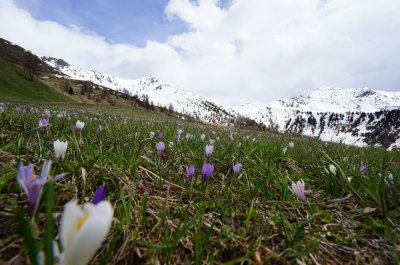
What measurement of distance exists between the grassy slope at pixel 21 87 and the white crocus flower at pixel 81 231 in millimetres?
68687

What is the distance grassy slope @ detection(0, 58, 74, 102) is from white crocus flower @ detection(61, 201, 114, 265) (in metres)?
68.7

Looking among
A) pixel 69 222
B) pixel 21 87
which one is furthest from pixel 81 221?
pixel 21 87

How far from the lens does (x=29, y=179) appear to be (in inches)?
45.1

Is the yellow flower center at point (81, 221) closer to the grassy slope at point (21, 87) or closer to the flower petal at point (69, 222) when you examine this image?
the flower petal at point (69, 222)

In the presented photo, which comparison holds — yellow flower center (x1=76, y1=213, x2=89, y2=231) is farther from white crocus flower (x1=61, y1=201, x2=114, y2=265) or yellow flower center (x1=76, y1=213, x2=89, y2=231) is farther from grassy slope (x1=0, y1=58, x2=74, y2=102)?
grassy slope (x1=0, y1=58, x2=74, y2=102)

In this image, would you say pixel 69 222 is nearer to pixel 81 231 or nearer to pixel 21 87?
pixel 81 231

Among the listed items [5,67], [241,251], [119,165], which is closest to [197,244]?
[241,251]

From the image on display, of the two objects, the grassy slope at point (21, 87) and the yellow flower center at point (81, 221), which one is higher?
the yellow flower center at point (81, 221)

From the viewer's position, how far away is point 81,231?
695 millimetres

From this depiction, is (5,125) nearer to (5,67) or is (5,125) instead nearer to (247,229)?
(247,229)

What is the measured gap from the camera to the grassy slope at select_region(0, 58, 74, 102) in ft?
198

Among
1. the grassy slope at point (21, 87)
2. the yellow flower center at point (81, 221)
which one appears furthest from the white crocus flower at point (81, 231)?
the grassy slope at point (21, 87)

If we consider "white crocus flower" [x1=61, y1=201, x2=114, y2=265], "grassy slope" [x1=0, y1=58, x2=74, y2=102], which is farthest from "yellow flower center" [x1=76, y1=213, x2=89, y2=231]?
"grassy slope" [x1=0, y1=58, x2=74, y2=102]

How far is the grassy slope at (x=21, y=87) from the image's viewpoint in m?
60.4
